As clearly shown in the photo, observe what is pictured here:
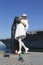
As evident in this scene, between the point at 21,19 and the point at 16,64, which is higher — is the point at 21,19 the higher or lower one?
the higher one

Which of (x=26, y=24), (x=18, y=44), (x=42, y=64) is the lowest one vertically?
(x=42, y=64)

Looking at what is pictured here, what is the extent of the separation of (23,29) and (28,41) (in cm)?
4423

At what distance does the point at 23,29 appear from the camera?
9062 millimetres

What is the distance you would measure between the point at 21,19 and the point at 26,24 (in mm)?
307

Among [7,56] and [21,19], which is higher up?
[21,19]

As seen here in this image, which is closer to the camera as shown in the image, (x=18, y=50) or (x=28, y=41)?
(x=18, y=50)

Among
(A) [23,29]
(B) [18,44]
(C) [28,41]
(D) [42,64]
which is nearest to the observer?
(D) [42,64]

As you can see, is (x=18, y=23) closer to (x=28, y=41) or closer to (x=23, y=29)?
(x=23, y=29)

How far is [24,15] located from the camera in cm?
919

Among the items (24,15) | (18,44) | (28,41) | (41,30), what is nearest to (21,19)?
(24,15)

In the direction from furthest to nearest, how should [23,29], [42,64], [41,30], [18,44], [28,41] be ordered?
[28,41], [41,30], [18,44], [23,29], [42,64]

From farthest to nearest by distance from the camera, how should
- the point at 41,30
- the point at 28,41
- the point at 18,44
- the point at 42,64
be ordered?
the point at 28,41
the point at 41,30
the point at 18,44
the point at 42,64

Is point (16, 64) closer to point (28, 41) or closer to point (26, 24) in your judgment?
point (26, 24)

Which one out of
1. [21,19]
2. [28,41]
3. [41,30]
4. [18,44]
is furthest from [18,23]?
[28,41]
